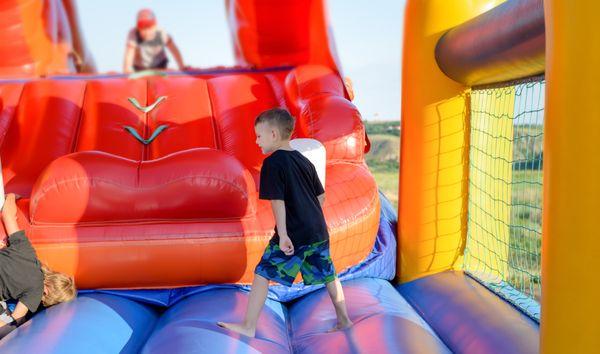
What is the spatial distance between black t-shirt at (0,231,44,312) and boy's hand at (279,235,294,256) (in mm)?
686

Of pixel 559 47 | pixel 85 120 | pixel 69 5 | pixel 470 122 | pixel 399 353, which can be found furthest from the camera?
pixel 69 5

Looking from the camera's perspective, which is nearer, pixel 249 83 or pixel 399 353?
pixel 399 353

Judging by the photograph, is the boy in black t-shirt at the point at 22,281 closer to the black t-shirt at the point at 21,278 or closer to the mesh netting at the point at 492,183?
the black t-shirt at the point at 21,278

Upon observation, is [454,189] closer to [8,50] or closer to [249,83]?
[249,83]

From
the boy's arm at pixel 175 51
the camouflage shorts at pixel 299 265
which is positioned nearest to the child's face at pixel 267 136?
the camouflage shorts at pixel 299 265

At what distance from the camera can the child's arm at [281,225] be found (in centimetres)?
170

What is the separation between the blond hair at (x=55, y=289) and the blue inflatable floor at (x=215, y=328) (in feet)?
0.10

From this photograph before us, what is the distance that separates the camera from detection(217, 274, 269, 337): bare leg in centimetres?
172

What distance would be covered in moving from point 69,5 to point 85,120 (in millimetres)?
2159

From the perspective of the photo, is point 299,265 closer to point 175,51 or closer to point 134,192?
point 134,192

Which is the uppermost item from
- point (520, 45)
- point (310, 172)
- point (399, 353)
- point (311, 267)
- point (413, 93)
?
point (520, 45)

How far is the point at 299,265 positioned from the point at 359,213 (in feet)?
1.58

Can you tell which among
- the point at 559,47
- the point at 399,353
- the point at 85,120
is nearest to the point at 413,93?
the point at 399,353

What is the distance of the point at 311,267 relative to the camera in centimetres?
181
